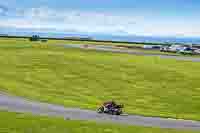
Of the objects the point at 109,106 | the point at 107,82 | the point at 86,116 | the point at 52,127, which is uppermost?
the point at 107,82

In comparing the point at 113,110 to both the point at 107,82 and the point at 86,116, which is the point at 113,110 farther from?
the point at 107,82

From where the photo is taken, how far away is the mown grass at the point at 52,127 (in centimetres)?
3497

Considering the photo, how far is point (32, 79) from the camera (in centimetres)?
7319

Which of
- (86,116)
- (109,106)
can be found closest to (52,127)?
(86,116)

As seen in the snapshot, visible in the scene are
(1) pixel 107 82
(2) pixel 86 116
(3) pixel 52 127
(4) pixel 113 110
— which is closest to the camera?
(3) pixel 52 127

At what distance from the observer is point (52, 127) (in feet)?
119

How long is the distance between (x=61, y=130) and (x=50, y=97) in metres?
26.1

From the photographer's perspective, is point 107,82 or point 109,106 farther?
point 107,82

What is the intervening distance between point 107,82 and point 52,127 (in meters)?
37.1

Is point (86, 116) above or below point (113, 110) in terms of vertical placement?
below

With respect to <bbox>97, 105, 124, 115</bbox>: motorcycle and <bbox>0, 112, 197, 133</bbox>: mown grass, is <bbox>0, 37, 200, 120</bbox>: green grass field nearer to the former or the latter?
<bbox>97, 105, 124, 115</bbox>: motorcycle

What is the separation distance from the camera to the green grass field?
58.9m

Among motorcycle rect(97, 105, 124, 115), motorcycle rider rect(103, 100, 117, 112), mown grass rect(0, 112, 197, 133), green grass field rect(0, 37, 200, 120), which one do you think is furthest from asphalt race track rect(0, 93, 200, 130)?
mown grass rect(0, 112, 197, 133)

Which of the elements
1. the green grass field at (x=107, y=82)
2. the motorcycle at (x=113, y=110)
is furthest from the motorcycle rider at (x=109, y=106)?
the green grass field at (x=107, y=82)
